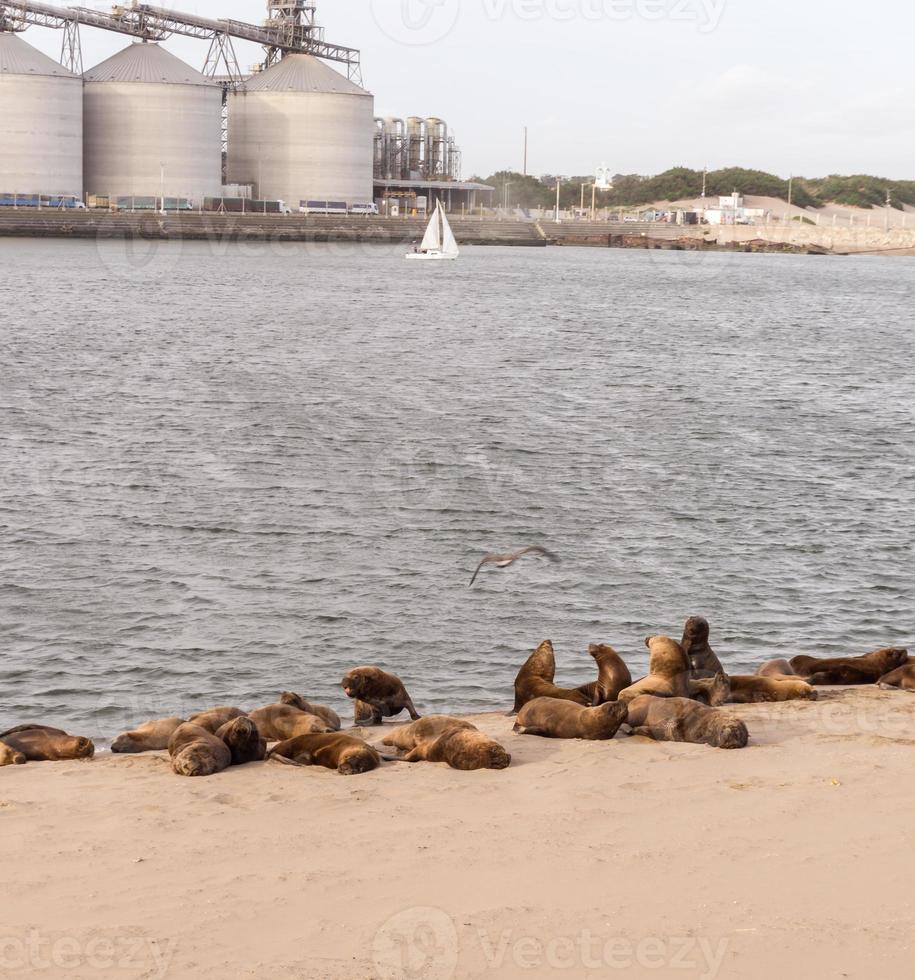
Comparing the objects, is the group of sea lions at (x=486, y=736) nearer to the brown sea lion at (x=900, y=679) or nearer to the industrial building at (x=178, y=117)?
the brown sea lion at (x=900, y=679)

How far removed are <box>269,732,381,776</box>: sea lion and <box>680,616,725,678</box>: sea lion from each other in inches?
141

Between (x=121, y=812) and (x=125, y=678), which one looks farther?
(x=125, y=678)

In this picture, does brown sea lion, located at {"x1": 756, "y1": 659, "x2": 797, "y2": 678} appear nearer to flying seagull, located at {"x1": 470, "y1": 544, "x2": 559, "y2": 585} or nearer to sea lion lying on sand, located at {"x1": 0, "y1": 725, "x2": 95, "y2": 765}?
flying seagull, located at {"x1": 470, "y1": 544, "x2": 559, "y2": 585}

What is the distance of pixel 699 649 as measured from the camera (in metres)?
12.6

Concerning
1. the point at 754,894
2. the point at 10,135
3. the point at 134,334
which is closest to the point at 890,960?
the point at 754,894

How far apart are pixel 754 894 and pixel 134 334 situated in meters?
54.4

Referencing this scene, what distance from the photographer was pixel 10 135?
12119 centimetres

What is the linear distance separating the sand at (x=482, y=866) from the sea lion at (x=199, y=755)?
5.5 inches

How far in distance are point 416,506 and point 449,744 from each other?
13.9 m

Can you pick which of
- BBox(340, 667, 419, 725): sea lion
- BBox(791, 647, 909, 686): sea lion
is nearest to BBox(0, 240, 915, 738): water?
BBox(340, 667, 419, 725): sea lion

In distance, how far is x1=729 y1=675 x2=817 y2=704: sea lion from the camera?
12.2 metres

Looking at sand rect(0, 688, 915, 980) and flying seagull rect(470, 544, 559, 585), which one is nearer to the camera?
sand rect(0, 688, 915, 980)

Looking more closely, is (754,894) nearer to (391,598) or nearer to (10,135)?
(391,598)

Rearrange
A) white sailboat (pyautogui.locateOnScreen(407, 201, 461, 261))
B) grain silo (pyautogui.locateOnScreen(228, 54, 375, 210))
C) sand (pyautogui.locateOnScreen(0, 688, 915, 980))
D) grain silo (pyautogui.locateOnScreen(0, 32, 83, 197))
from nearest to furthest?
sand (pyautogui.locateOnScreen(0, 688, 915, 980)) → white sailboat (pyautogui.locateOnScreen(407, 201, 461, 261)) → grain silo (pyautogui.locateOnScreen(0, 32, 83, 197)) → grain silo (pyautogui.locateOnScreen(228, 54, 375, 210))
